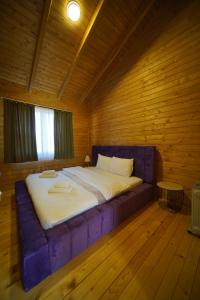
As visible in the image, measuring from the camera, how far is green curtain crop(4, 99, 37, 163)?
9.88 feet

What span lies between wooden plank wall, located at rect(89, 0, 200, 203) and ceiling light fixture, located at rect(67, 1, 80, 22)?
1.43 m

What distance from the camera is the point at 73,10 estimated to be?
2.09 meters

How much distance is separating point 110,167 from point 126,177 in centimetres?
57

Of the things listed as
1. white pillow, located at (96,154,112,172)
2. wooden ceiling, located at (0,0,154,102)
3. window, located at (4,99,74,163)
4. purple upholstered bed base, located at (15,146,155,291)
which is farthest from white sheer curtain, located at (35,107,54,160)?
purple upholstered bed base, located at (15,146,155,291)

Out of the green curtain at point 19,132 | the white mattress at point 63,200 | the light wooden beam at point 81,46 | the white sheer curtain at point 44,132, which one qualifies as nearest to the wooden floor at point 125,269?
the white mattress at point 63,200

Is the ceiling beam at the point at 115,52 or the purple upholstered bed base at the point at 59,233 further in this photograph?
the ceiling beam at the point at 115,52

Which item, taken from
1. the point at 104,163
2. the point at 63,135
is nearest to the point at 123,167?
the point at 104,163

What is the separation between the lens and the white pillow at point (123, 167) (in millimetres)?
2719

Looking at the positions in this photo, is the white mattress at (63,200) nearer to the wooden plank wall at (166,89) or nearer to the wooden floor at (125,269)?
the wooden floor at (125,269)

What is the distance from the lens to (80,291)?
1.01 m

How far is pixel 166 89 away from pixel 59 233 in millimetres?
2806

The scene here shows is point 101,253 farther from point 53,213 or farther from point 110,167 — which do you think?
point 110,167

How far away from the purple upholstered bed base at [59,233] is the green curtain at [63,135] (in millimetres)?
1827

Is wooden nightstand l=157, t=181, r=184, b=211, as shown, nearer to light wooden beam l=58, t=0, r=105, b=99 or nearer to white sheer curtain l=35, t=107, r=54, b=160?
white sheer curtain l=35, t=107, r=54, b=160
